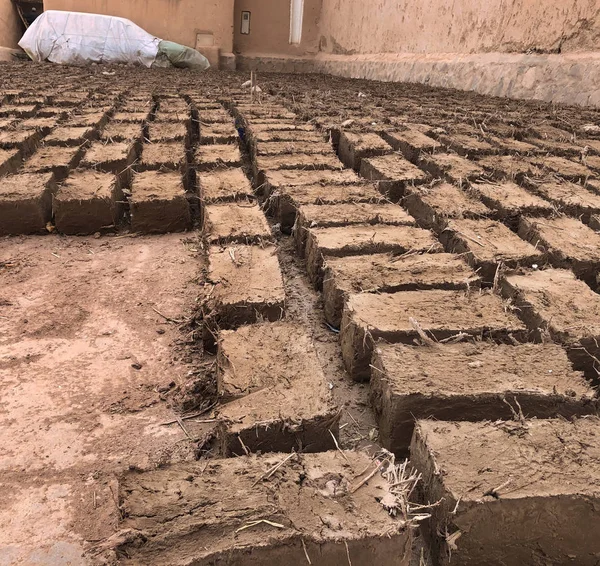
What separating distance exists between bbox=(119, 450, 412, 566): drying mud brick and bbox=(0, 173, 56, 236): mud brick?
5.43 ft

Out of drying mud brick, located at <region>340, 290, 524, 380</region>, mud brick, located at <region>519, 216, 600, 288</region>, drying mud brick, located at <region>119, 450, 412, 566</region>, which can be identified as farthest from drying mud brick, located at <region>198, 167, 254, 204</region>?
drying mud brick, located at <region>119, 450, 412, 566</region>

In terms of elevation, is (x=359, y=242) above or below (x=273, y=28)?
below

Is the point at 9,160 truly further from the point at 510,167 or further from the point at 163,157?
the point at 510,167

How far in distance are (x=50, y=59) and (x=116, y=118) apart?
27.0 ft

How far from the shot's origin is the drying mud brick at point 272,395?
1.15 m

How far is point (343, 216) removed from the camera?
86.0 inches

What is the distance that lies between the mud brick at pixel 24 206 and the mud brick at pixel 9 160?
0.55ft

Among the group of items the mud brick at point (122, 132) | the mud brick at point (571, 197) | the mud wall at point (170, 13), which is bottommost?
the mud brick at point (122, 132)

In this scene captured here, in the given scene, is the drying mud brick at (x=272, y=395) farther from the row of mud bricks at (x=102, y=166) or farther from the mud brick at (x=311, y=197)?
the row of mud bricks at (x=102, y=166)

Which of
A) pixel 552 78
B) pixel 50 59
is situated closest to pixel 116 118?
pixel 552 78

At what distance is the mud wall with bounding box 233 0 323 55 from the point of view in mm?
12625

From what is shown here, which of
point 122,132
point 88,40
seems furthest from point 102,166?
point 88,40

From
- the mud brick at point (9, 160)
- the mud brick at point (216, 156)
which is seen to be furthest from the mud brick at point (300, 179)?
the mud brick at point (9, 160)

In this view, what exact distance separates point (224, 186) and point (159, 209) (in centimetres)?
33
